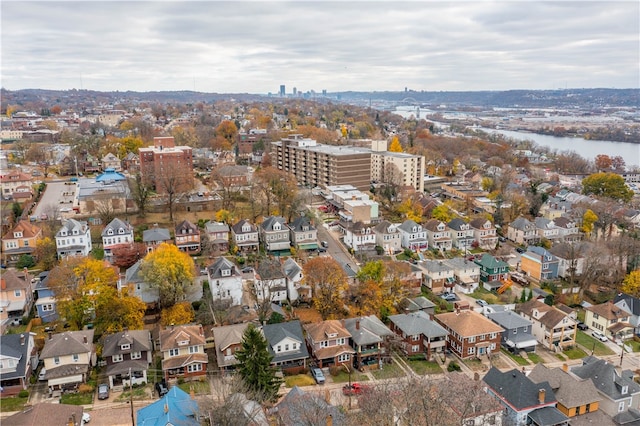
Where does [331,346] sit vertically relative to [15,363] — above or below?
below

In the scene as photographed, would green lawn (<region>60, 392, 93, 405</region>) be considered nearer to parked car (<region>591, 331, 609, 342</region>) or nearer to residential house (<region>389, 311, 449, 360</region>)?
residential house (<region>389, 311, 449, 360</region>)

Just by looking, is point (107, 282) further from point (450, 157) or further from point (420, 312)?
point (450, 157)

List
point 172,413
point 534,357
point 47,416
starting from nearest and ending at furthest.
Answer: point 47,416, point 172,413, point 534,357

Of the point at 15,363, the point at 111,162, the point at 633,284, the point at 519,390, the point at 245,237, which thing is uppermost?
the point at 111,162

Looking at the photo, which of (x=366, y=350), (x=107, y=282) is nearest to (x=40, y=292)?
(x=107, y=282)

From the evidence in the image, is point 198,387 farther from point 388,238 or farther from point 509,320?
point 388,238

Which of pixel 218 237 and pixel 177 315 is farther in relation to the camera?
pixel 218 237

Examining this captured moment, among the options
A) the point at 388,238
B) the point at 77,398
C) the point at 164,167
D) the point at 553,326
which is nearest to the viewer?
the point at 77,398

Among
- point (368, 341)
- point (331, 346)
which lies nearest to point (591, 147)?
point (368, 341)
